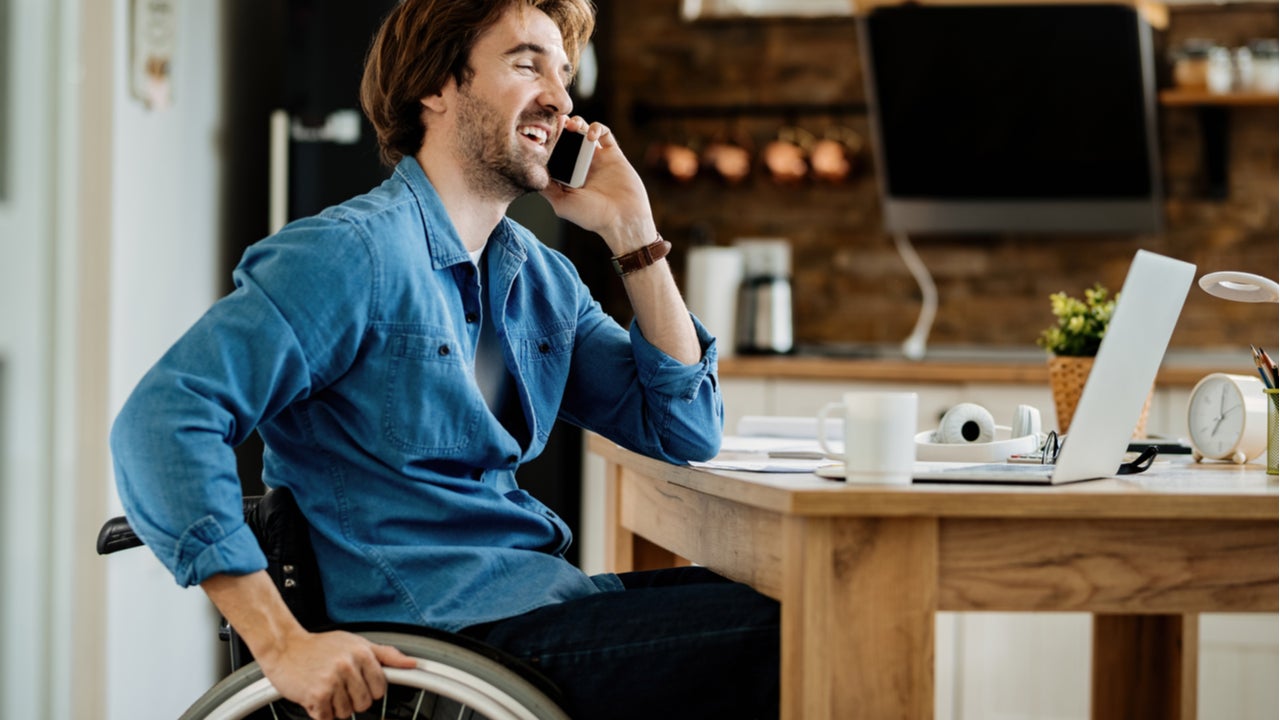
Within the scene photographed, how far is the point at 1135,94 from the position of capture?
3.43 metres

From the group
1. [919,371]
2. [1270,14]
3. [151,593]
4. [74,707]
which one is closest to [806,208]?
[919,371]

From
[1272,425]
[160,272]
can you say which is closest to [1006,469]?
[1272,425]

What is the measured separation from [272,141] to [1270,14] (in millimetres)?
2604

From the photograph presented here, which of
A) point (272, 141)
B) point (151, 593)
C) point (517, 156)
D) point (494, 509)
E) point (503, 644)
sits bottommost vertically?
point (151, 593)

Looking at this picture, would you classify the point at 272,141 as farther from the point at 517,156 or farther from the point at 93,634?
the point at 517,156

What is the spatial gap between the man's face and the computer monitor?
7.16 feet

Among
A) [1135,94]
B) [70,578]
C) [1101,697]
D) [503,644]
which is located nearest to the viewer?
[503,644]

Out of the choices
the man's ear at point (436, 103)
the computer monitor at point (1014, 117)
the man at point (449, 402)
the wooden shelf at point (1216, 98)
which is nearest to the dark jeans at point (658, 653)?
the man at point (449, 402)

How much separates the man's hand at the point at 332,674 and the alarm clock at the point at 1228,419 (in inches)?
41.2

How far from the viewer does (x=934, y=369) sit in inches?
126

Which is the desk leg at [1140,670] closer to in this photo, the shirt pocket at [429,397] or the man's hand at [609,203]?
the man's hand at [609,203]

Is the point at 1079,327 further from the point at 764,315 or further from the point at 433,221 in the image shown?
the point at 764,315

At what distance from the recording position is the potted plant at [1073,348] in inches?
77.0

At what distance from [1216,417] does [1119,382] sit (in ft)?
1.53
